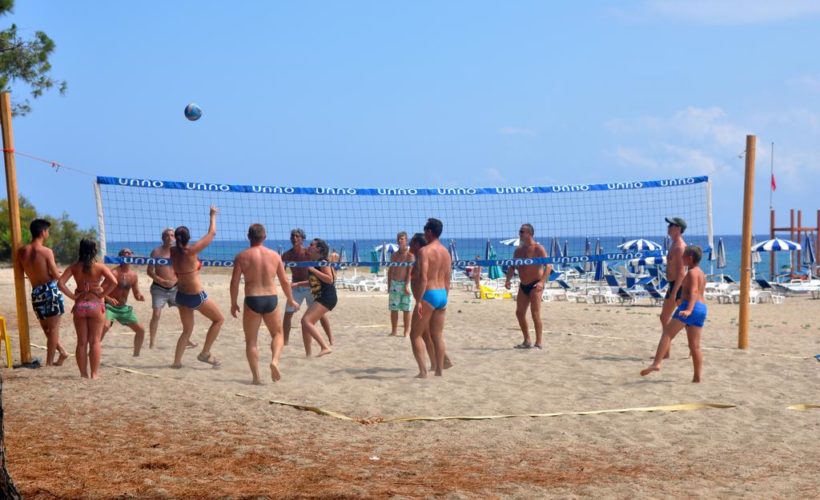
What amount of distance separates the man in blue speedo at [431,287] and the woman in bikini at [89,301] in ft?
8.92

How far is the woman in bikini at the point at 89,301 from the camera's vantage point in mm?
8156

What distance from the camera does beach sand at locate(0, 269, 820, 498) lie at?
198 inches

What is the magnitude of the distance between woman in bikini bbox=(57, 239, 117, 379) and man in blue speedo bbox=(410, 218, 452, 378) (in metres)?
2.72

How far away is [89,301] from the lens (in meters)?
8.20

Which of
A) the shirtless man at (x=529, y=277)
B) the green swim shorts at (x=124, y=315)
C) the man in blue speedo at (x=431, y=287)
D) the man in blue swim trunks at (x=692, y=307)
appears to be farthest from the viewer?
the shirtless man at (x=529, y=277)

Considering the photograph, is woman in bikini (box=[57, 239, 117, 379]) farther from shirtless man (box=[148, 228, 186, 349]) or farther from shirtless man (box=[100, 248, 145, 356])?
shirtless man (box=[148, 228, 186, 349])

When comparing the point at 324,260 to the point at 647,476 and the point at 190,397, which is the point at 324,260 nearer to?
the point at 190,397

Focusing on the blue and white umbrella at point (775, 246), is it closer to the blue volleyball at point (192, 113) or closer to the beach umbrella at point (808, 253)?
the beach umbrella at point (808, 253)

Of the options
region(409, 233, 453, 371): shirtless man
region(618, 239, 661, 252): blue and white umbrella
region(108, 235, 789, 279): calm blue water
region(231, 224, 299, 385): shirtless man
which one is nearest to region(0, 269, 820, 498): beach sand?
region(409, 233, 453, 371): shirtless man

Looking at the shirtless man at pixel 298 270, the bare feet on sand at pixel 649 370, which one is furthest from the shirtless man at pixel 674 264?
the shirtless man at pixel 298 270

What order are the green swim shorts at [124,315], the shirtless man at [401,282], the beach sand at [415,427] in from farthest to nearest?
the shirtless man at [401,282] < the green swim shorts at [124,315] < the beach sand at [415,427]

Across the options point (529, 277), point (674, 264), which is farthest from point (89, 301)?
point (674, 264)

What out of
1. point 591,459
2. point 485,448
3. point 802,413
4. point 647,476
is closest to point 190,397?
point 485,448

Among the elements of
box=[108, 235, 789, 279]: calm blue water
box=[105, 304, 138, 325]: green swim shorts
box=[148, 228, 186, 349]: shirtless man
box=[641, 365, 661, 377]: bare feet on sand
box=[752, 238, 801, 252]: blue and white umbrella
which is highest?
box=[148, 228, 186, 349]: shirtless man
